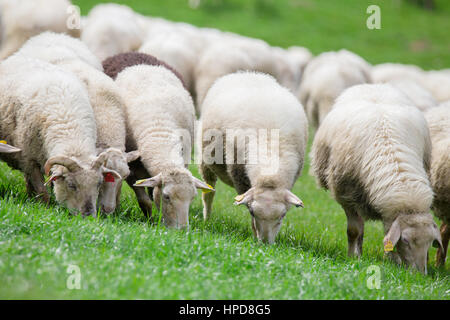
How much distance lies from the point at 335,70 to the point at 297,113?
6704 mm

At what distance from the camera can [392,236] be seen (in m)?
5.40

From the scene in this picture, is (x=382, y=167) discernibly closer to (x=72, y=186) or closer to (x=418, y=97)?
(x=72, y=186)

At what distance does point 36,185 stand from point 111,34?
679 cm

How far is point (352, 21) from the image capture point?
94.3ft

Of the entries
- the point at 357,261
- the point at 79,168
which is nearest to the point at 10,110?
the point at 79,168

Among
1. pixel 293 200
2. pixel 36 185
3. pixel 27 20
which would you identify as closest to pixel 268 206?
pixel 293 200

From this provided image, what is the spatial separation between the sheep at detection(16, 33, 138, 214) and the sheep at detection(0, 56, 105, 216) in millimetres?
189

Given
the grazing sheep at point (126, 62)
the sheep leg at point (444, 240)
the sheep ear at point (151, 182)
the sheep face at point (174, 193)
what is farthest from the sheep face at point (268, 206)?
the grazing sheep at point (126, 62)

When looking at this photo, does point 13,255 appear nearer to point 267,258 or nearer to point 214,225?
point 267,258

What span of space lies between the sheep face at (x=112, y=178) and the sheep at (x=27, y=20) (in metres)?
5.01

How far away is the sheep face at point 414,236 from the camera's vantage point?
5418mm

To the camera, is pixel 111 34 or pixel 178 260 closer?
pixel 178 260

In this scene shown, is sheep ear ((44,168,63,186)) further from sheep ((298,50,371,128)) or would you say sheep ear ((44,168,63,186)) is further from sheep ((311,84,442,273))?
sheep ((298,50,371,128))

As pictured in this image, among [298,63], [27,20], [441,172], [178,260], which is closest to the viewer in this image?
[178,260]
